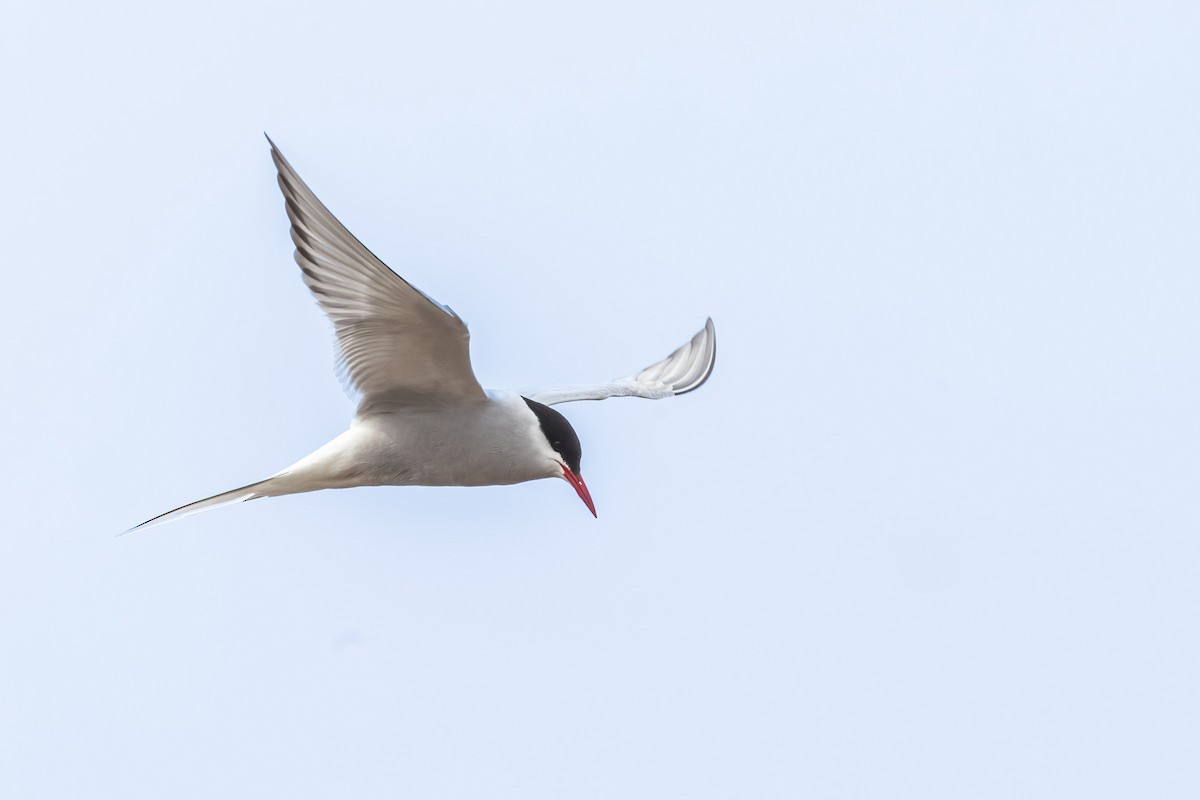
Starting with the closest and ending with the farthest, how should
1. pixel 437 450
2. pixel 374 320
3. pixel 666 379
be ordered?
pixel 374 320
pixel 437 450
pixel 666 379

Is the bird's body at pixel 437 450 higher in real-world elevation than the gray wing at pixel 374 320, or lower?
lower

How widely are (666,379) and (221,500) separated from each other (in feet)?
10.5

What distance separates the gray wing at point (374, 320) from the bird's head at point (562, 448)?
301mm

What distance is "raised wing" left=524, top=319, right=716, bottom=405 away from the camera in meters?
7.93

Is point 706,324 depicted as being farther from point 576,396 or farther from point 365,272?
point 365,272

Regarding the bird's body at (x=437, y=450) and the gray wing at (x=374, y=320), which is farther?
the bird's body at (x=437, y=450)

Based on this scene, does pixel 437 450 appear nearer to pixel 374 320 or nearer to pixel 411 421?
pixel 411 421

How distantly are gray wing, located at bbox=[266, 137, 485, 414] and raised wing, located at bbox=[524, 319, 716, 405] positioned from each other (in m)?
1.24

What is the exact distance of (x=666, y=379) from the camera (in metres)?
8.77

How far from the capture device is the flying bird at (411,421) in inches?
246

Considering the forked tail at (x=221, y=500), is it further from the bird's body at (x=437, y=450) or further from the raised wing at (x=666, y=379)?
the raised wing at (x=666, y=379)

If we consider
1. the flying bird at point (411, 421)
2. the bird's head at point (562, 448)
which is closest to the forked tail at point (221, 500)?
the flying bird at point (411, 421)

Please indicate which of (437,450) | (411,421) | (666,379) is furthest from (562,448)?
(666,379)

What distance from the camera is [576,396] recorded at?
7.91 metres
